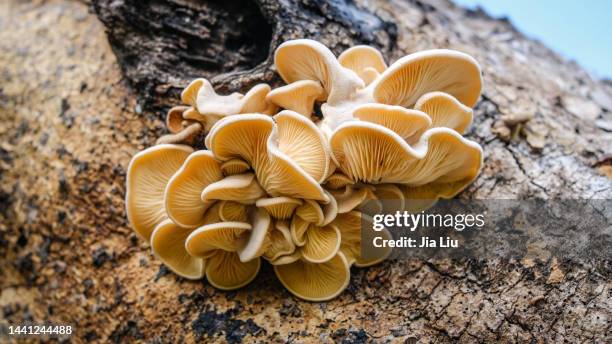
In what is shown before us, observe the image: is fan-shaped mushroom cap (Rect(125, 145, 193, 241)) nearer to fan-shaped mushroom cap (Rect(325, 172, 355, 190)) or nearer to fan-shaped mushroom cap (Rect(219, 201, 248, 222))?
fan-shaped mushroom cap (Rect(219, 201, 248, 222))

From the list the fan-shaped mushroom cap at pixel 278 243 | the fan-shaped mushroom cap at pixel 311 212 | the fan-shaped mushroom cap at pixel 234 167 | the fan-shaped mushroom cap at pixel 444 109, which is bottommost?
the fan-shaped mushroom cap at pixel 278 243

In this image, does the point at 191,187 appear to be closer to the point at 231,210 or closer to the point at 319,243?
the point at 231,210

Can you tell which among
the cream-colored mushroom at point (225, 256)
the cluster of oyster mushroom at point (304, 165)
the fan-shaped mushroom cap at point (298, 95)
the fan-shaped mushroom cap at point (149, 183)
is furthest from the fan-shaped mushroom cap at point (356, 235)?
the fan-shaped mushroom cap at point (149, 183)

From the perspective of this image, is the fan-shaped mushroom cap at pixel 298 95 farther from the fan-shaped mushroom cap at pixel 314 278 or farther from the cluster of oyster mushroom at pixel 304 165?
the fan-shaped mushroom cap at pixel 314 278

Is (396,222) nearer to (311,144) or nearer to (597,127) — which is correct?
(311,144)

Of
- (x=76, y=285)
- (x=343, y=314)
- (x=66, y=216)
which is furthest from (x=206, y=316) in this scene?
(x=66, y=216)

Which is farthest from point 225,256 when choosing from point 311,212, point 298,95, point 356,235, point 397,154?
point 397,154
